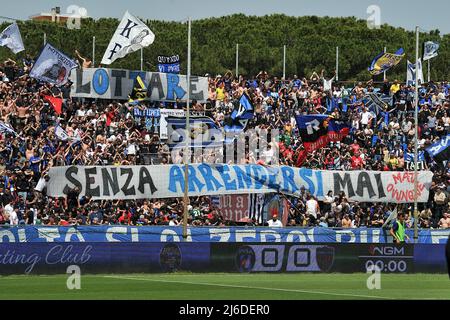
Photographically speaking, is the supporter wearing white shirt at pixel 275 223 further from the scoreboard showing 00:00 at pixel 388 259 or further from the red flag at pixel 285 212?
the scoreboard showing 00:00 at pixel 388 259

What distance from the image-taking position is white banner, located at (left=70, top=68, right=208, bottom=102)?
40938 millimetres

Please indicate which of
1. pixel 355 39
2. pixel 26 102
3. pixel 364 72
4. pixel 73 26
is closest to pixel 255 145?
pixel 26 102

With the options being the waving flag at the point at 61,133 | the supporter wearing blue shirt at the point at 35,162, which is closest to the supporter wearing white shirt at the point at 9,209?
the supporter wearing blue shirt at the point at 35,162

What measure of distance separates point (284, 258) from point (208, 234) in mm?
3189

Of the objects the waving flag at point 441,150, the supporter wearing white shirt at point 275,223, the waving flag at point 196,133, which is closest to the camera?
the supporter wearing white shirt at point 275,223

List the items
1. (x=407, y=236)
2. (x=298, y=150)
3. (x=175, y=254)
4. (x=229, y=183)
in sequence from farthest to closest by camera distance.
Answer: (x=298, y=150) → (x=229, y=183) → (x=407, y=236) → (x=175, y=254)

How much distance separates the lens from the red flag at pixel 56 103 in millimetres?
38406

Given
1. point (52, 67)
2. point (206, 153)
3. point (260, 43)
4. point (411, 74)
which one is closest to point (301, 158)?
point (206, 153)

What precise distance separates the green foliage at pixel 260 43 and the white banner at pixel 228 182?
22875 millimetres

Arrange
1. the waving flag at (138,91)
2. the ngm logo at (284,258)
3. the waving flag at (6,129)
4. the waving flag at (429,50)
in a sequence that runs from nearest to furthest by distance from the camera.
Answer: the ngm logo at (284,258)
the waving flag at (6,129)
the waving flag at (138,91)
the waving flag at (429,50)

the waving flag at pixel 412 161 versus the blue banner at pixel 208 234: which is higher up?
the waving flag at pixel 412 161

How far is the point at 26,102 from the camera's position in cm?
3794
